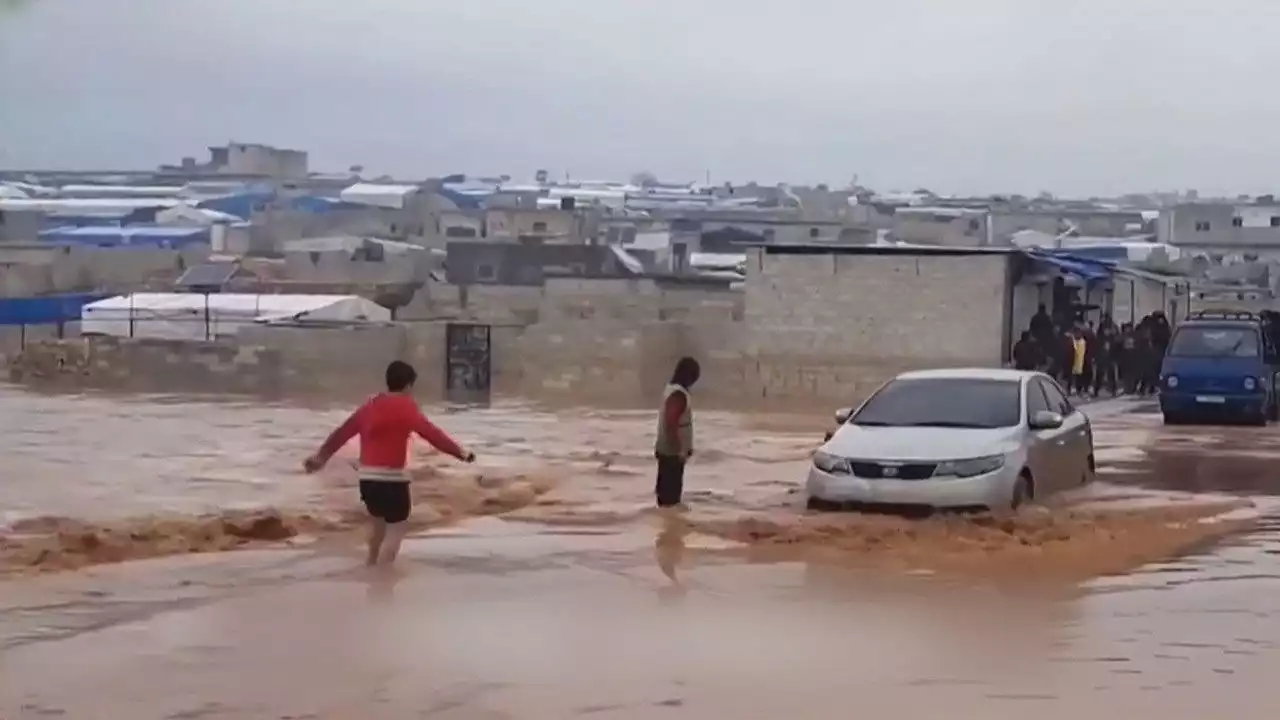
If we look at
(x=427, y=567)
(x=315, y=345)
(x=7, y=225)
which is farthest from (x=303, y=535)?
(x=7, y=225)

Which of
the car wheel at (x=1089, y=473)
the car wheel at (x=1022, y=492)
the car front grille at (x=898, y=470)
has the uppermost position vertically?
the car front grille at (x=898, y=470)

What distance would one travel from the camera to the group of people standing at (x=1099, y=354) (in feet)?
109

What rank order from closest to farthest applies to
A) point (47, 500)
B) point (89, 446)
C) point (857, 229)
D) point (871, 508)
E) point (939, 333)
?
point (871, 508) → point (47, 500) → point (89, 446) → point (939, 333) → point (857, 229)

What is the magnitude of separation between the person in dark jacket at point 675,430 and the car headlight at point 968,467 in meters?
2.10

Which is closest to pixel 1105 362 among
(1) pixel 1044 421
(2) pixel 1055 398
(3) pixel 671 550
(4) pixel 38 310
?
(2) pixel 1055 398

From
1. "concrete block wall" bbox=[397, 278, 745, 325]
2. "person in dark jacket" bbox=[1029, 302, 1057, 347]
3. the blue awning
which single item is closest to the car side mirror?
"person in dark jacket" bbox=[1029, 302, 1057, 347]

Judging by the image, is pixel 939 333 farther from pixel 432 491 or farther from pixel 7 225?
pixel 7 225

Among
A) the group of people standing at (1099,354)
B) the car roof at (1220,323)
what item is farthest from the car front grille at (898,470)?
the group of people standing at (1099,354)

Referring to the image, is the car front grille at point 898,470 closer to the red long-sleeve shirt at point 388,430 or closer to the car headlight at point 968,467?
the car headlight at point 968,467

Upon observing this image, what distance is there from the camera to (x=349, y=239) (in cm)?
8181

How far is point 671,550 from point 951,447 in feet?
7.62

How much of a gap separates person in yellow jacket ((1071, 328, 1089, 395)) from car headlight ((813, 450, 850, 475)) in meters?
18.8

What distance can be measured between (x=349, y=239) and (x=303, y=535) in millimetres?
67413

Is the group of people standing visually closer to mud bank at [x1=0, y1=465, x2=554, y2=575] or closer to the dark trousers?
mud bank at [x1=0, y1=465, x2=554, y2=575]
